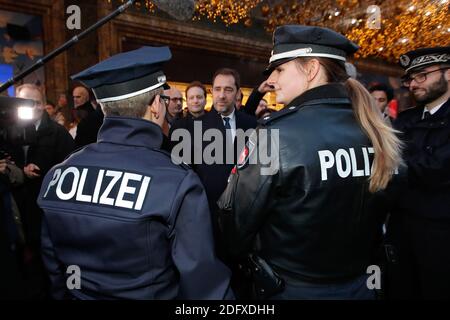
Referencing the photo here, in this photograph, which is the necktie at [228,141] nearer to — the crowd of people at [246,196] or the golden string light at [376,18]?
the crowd of people at [246,196]

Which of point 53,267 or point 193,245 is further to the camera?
point 53,267

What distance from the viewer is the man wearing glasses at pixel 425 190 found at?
2.38m

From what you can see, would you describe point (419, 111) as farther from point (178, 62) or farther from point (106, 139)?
point (178, 62)

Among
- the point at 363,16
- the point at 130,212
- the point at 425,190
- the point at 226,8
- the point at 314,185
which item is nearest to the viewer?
the point at 130,212

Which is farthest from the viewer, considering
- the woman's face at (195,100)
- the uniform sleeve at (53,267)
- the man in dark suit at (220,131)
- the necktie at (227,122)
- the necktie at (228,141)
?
the woman's face at (195,100)

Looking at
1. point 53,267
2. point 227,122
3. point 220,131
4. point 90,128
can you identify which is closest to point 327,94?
point 53,267

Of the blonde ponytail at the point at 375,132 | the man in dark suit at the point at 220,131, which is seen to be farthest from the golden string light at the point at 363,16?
the blonde ponytail at the point at 375,132

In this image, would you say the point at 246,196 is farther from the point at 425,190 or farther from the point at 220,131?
the point at 425,190

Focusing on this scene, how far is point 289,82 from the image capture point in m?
1.48

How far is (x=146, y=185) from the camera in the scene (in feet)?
3.81

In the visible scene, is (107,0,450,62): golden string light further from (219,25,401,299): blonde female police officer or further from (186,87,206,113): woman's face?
(219,25,401,299): blonde female police officer

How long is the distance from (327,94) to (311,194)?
0.41m

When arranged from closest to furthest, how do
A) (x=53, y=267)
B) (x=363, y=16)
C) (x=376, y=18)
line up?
(x=53, y=267) < (x=376, y=18) < (x=363, y=16)

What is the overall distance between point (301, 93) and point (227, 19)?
24.3 feet
